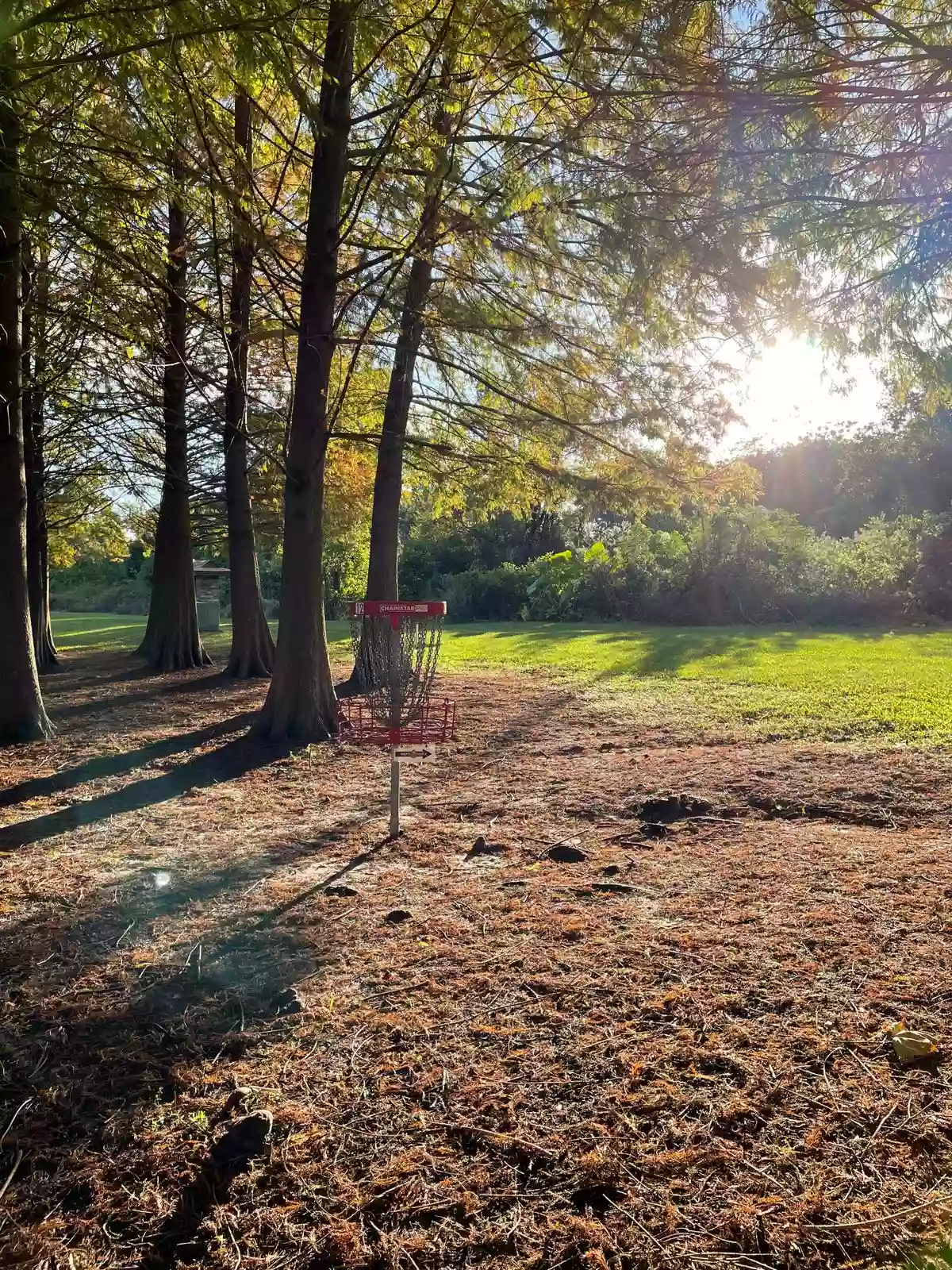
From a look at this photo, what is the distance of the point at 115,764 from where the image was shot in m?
6.65

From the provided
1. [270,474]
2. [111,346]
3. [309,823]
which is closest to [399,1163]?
[309,823]

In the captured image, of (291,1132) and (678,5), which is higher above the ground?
(678,5)

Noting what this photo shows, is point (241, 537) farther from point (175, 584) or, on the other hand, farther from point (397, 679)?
point (397, 679)

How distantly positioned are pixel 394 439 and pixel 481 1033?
8164 mm

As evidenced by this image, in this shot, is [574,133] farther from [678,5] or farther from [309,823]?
[309,823]

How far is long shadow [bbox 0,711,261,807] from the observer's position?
5730 millimetres

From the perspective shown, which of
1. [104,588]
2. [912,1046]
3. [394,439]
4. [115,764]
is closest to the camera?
[912,1046]

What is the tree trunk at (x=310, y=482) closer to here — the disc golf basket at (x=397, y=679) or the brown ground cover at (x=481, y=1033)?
the brown ground cover at (x=481, y=1033)

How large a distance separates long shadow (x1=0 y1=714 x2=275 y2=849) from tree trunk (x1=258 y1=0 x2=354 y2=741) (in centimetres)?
44

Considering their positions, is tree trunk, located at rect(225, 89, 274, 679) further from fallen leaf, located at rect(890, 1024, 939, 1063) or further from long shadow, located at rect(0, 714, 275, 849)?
fallen leaf, located at rect(890, 1024, 939, 1063)

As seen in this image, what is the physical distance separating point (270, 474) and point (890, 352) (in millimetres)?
11194

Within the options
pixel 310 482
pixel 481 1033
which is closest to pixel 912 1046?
pixel 481 1033

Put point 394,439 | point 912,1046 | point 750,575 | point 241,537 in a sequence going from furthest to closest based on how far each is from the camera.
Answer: point 750,575 < point 241,537 < point 394,439 < point 912,1046

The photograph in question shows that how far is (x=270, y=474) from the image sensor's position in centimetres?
1409
